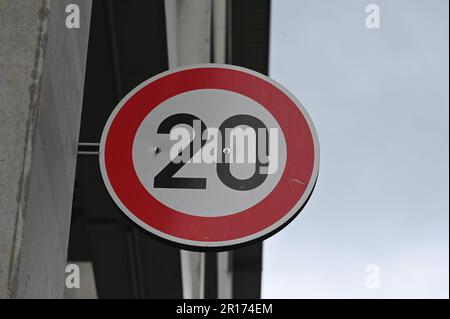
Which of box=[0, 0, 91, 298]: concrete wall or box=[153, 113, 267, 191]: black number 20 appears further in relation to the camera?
box=[153, 113, 267, 191]: black number 20

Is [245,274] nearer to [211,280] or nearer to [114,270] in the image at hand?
[211,280]

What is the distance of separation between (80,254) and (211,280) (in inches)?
230

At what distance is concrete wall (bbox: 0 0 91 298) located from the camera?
332 centimetres

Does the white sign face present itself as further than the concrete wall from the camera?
Yes

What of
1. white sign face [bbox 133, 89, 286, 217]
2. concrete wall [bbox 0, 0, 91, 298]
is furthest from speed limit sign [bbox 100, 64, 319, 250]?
concrete wall [bbox 0, 0, 91, 298]

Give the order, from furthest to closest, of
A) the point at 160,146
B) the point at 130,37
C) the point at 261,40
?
the point at 261,40
the point at 130,37
the point at 160,146

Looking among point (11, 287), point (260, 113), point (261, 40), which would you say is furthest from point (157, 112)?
point (261, 40)

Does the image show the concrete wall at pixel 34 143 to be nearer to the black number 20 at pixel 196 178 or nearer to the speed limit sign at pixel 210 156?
the speed limit sign at pixel 210 156

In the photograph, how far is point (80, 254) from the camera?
Answer: 10828 mm

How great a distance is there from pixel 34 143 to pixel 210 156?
1089mm

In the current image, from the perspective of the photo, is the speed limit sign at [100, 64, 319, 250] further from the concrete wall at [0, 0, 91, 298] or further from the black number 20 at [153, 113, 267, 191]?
Result: the concrete wall at [0, 0, 91, 298]

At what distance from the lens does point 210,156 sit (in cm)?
430

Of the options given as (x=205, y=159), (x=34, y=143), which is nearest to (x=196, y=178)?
(x=205, y=159)

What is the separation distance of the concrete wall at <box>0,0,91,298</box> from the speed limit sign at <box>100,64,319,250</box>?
0.33 m
